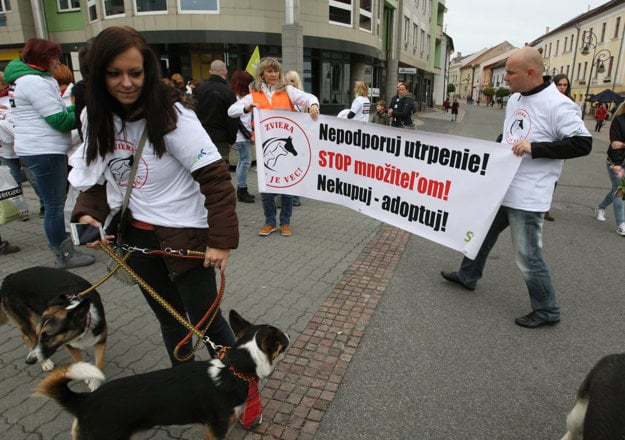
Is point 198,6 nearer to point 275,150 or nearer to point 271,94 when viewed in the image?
point 271,94

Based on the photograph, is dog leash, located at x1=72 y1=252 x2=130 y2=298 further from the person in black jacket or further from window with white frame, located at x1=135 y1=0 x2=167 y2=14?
window with white frame, located at x1=135 y1=0 x2=167 y2=14

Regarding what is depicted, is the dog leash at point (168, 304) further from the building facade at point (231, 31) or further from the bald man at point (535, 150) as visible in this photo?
the building facade at point (231, 31)

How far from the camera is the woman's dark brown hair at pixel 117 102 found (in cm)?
173

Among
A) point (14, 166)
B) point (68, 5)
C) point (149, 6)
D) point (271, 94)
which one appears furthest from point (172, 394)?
point (68, 5)

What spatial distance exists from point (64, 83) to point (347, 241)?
451 cm

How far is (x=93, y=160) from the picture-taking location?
2.03 meters

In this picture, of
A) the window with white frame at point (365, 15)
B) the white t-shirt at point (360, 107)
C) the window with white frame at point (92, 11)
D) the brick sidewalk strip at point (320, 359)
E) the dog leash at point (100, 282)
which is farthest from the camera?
the window with white frame at point (365, 15)

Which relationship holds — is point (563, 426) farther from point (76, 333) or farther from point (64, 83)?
point (64, 83)

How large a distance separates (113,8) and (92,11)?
2.23m

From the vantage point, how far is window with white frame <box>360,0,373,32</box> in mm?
23875

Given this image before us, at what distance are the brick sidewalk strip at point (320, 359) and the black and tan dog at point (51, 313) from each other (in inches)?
46.3

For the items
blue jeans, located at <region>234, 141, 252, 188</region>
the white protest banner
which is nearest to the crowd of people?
the white protest banner

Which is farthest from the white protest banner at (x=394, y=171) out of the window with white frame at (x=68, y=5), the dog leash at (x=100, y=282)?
the window with white frame at (x=68, y=5)

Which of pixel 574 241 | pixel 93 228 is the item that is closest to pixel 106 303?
pixel 93 228
